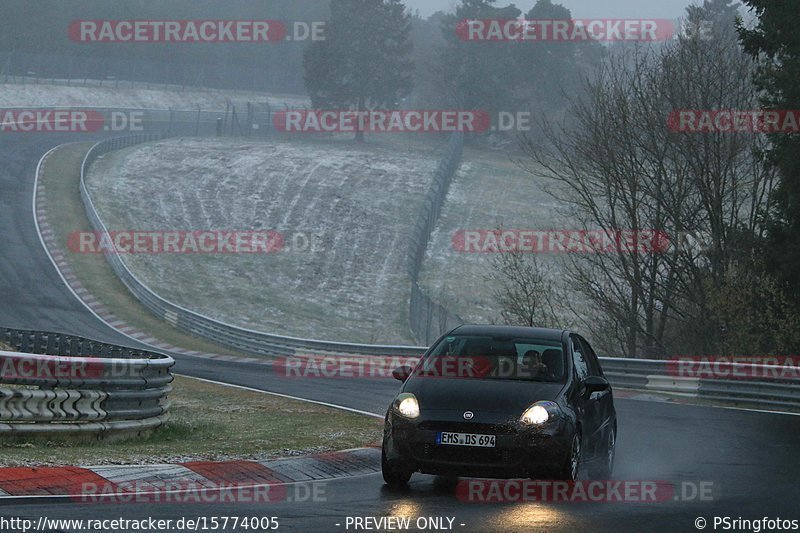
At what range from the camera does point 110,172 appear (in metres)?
64.1

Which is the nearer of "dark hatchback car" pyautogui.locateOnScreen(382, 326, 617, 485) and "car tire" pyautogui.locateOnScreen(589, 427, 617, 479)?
"dark hatchback car" pyautogui.locateOnScreen(382, 326, 617, 485)

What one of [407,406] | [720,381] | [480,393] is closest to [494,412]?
[480,393]

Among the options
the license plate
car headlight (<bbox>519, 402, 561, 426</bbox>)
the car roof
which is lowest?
the license plate

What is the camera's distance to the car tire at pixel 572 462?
9.48 metres

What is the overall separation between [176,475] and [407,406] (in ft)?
6.49

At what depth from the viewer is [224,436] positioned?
526 inches

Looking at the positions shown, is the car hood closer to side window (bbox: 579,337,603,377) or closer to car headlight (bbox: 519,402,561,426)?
car headlight (bbox: 519,402,561,426)

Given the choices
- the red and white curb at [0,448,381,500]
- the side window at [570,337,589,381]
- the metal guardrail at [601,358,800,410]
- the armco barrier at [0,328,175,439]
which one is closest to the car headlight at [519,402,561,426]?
the side window at [570,337,589,381]

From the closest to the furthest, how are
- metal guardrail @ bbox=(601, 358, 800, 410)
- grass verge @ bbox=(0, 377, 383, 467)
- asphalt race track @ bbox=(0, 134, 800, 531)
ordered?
asphalt race track @ bbox=(0, 134, 800, 531) → grass verge @ bbox=(0, 377, 383, 467) → metal guardrail @ bbox=(601, 358, 800, 410)

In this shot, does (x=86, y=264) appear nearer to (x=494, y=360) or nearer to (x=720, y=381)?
(x=720, y=381)

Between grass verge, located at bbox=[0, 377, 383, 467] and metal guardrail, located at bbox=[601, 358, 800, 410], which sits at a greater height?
grass verge, located at bbox=[0, 377, 383, 467]

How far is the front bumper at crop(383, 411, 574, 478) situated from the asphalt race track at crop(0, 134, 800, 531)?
0.28 meters

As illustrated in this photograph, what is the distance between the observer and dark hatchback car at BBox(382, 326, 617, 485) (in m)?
9.32

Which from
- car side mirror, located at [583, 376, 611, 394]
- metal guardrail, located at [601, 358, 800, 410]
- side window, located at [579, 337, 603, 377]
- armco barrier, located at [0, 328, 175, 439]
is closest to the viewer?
car side mirror, located at [583, 376, 611, 394]
